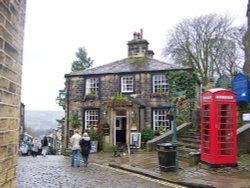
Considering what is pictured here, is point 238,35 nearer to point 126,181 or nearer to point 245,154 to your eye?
point 245,154

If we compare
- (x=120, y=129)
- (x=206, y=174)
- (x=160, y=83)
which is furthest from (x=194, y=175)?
(x=120, y=129)

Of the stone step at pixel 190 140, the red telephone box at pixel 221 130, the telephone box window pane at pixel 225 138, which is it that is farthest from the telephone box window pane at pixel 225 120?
the stone step at pixel 190 140

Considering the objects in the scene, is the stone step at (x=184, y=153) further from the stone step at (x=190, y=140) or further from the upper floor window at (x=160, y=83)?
the upper floor window at (x=160, y=83)

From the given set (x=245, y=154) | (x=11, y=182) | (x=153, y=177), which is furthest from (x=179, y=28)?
(x=11, y=182)

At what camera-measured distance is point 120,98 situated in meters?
20.1

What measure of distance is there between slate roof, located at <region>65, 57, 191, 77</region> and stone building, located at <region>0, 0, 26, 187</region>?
1839cm

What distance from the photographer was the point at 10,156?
9.59 ft

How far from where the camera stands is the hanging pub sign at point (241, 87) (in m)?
14.4

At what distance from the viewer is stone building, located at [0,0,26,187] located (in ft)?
8.52

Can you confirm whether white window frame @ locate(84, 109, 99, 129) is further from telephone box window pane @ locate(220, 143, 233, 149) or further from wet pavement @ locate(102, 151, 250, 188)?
telephone box window pane @ locate(220, 143, 233, 149)

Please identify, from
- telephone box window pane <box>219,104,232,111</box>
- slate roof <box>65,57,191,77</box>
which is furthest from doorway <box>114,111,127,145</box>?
telephone box window pane <box>219,104,232,111</box>

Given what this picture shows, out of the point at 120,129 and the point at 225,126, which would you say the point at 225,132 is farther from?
the point at 120,129

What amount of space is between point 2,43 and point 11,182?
1356 mm

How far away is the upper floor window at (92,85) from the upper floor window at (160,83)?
4.23 metres
